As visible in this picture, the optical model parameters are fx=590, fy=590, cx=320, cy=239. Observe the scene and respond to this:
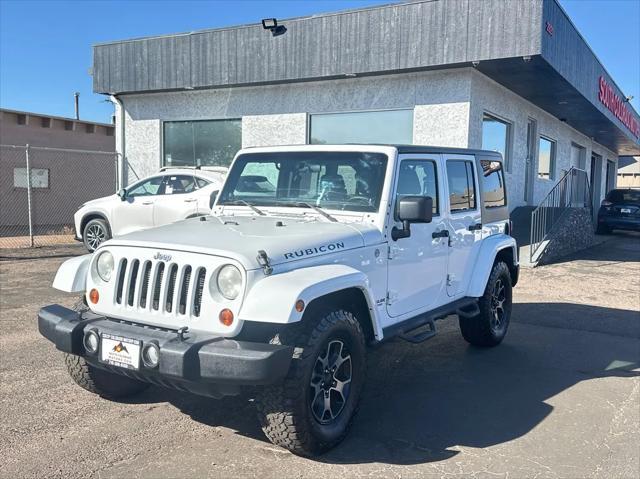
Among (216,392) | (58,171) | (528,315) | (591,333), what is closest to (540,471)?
(216,392)

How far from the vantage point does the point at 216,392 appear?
3.34m

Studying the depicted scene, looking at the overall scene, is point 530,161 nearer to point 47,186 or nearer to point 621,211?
point 621,211

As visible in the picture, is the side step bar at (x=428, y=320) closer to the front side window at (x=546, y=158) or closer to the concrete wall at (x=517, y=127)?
the concrete wall at (x=517, y=127)

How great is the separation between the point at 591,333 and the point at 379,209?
4155mm

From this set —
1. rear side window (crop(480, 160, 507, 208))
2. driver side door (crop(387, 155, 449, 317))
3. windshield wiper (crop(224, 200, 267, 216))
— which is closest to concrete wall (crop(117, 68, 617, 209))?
rear side window (crop(480, 160, 507, 208))

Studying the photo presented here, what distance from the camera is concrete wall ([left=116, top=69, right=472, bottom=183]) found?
486 inches

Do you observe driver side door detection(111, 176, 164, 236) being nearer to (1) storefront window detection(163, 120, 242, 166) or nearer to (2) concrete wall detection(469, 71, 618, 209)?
(1) storefront window detection(163, 120, 242, 166)

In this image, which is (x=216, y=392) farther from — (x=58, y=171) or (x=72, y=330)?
(x=58, y=171)

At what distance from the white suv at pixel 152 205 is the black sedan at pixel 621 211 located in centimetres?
1461

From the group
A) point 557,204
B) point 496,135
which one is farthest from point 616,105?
point 496,135

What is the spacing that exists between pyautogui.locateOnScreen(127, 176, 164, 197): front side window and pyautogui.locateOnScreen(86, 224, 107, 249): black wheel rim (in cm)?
96

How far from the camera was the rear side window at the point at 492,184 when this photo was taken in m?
6.06

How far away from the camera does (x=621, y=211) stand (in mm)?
19844

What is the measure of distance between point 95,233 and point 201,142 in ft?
15.5
